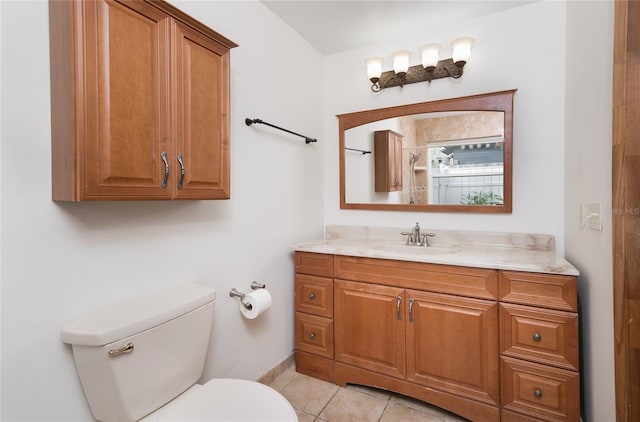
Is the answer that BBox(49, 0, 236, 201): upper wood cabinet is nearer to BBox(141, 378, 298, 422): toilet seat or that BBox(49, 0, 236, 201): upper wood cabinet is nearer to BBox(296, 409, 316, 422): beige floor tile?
BBox(141, 378, 298, 422): toilet seat

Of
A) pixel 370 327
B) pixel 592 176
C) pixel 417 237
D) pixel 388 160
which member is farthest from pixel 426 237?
pixel 592 176

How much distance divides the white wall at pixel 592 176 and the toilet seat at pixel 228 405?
1.24 metres

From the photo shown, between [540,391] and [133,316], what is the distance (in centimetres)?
181

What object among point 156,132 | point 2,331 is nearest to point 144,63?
point 156,132

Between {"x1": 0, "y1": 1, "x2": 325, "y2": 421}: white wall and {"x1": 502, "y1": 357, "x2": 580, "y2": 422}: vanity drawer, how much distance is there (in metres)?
1.36

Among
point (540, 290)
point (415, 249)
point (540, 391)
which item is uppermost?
point (415, 249)

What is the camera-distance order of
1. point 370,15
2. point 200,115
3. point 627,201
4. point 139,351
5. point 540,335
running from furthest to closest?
1. point 370,15
2. point 540,335
3. point 200,115
4. point 139,351
5. point 627,201

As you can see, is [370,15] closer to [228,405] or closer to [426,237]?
[426,237]

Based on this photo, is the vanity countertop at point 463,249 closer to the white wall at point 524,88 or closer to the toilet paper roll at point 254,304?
the white wall at point 524,88

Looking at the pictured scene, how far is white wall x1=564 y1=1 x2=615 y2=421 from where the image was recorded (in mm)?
1160

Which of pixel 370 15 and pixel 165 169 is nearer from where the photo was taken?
pixel 165 169

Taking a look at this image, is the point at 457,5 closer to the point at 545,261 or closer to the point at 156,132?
the point at 545,261

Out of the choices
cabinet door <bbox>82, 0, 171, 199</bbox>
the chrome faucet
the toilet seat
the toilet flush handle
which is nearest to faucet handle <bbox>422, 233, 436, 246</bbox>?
the chrome faucet

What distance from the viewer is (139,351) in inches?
41.9
